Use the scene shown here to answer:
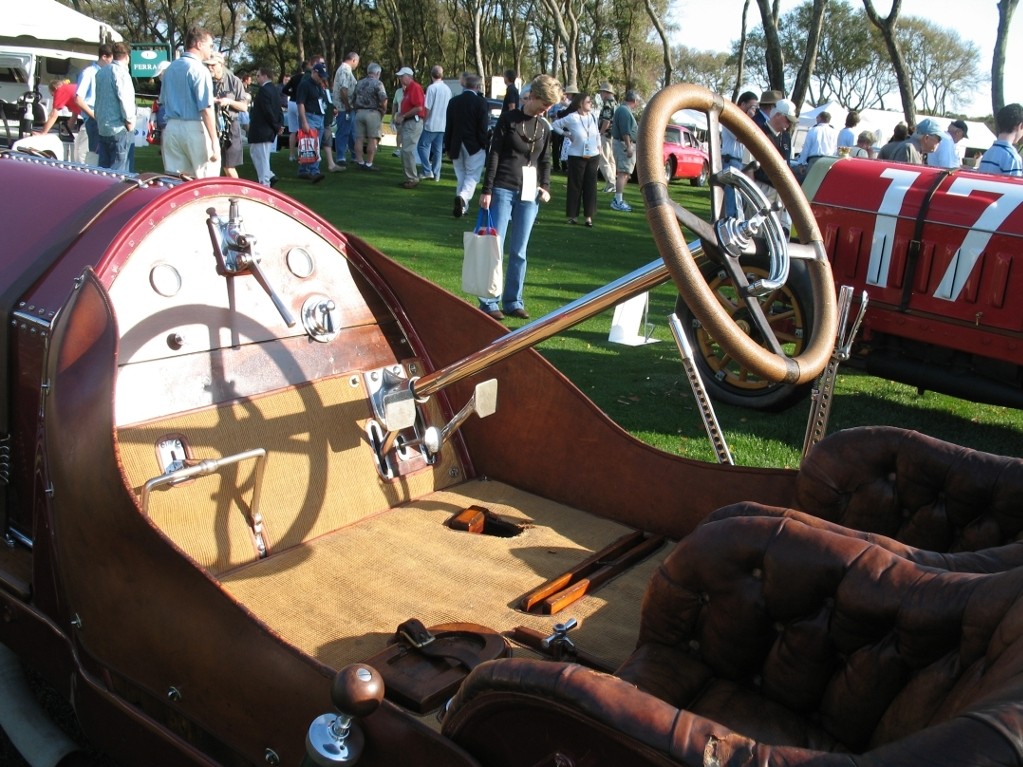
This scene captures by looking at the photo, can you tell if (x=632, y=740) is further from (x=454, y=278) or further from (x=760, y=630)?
(x=454, y=278)

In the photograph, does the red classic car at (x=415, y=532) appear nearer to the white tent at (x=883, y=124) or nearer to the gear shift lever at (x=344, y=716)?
the gear shift lever at (x=344, y=716)

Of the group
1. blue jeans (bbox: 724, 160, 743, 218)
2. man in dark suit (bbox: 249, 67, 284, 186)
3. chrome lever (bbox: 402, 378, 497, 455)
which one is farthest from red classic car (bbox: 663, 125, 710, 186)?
blue jeans (bbox: 724, 160, 743, 218)

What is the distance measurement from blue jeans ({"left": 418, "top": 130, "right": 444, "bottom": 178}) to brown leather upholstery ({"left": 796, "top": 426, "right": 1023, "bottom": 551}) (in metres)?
14.0

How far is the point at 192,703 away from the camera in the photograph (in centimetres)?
223

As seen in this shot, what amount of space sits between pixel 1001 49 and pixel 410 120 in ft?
45.7

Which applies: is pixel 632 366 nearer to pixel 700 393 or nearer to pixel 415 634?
pixel 700 393

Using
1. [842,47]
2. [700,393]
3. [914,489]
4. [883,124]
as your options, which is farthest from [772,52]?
[842,47]

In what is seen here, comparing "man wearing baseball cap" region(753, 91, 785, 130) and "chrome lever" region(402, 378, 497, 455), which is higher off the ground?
"man wearing baseball cap" region(753, 91, 785, 130)

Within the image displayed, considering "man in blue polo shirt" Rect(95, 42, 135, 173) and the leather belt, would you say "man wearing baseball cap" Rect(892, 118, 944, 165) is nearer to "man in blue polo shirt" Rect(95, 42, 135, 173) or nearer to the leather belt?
"man in blue polo shirt" Rect(95, 42, 135, 173)

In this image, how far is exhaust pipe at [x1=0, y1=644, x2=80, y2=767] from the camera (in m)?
2.59

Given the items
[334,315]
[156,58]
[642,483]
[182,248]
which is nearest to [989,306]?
[642,483]

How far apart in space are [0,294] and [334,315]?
1005 mm

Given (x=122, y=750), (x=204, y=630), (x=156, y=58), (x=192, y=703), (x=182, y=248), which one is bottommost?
(x=122, y=750)

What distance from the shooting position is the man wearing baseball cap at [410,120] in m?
15.0
